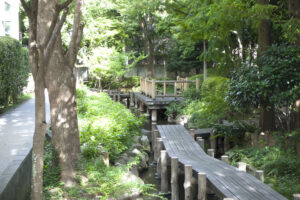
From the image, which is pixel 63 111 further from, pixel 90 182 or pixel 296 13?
pixel 296 13

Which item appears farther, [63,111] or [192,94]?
[192,94]

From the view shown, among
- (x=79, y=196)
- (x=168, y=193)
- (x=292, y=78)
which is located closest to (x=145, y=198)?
(x=168, y=193)

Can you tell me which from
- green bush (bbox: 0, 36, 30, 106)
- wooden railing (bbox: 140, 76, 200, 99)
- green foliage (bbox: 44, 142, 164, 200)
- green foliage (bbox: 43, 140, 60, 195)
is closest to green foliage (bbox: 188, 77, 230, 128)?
wooden railing (bbox: 140, 76, 200, 99)

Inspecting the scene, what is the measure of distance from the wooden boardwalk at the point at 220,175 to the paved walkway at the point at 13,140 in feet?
11.8

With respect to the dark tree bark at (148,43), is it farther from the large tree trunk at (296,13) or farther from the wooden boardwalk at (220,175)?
the large tree trunk at (296,13)

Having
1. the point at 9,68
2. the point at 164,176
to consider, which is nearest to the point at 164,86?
the point at 9,68

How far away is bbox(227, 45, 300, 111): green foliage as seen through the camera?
25.2 ft

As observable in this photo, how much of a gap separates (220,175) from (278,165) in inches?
69.2

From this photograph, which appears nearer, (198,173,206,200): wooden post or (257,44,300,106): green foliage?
(198,173,206,200): wooden post

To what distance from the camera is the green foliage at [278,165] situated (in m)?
6.74

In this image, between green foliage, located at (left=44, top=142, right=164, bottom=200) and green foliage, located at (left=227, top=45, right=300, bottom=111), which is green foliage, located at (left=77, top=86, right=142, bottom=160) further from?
green foliage, located at (left=227, top=45, right=300, bottom=111)

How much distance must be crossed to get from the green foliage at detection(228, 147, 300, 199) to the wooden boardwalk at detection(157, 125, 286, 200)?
821 mm

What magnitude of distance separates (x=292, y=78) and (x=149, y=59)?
2426 centimetres

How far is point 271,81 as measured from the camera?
7871 millimetres
